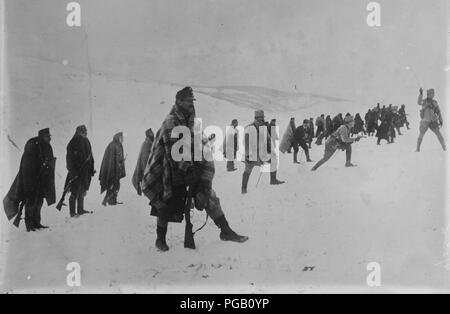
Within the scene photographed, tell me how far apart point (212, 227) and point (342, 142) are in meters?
1.02

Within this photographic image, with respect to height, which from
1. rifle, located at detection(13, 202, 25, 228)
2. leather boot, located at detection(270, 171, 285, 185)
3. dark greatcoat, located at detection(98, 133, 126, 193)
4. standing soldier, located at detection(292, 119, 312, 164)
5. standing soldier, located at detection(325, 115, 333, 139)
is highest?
standing soldier, located at detection(325, 115, 333, 139)

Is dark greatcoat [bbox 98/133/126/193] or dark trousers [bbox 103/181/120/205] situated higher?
dark greatcoat [bbox 98/133/126/193]

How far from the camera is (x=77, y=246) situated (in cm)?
282

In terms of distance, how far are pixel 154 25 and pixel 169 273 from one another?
1.60 metres

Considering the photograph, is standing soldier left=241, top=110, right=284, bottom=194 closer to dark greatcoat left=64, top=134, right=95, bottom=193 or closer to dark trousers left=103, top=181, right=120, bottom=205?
dark trousers left=103, top=181, right=120, bottom=205

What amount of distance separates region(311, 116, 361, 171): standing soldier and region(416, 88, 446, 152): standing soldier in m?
0.43

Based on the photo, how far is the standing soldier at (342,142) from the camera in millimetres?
2883

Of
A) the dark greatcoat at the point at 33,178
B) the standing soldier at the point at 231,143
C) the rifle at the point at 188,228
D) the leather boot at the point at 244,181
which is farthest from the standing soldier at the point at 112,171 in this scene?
the leather boot at the point at 244,181

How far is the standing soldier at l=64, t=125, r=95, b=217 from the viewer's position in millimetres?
2832

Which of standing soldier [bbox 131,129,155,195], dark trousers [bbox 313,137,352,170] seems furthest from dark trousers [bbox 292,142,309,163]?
standing soldier [bbox 131,129,155,195]

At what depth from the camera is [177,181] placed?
9.14 ft

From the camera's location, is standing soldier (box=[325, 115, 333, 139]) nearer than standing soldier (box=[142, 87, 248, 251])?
No

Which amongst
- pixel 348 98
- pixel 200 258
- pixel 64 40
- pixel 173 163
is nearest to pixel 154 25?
pixel 64 40

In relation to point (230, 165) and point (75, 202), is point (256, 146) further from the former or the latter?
point (75, 202)
